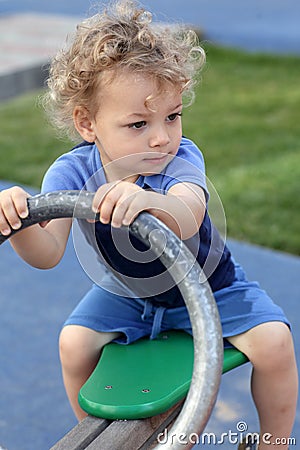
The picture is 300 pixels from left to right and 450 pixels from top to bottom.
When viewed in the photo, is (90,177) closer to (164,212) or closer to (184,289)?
(164,212)

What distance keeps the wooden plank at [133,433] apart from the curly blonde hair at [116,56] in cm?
57

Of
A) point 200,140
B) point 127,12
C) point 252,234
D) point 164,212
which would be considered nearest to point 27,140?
point 200,140

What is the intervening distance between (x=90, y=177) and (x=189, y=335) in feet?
1.24

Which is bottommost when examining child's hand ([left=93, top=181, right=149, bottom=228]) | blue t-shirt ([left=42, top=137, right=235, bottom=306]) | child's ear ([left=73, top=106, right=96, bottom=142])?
blue t-shirt ([left=42, top=137, right=235, bottom=306])

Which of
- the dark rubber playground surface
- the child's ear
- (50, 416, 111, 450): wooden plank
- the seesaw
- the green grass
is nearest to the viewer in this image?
the seesaw

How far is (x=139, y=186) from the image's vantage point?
145cm

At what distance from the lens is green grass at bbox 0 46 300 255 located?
380 cm

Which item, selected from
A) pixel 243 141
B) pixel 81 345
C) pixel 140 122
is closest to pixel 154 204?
pixel 140 122

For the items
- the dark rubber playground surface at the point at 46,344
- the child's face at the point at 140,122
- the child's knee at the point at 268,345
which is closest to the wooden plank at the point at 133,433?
the child's knee at the point at 268,345

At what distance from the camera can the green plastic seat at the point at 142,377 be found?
4.78ft

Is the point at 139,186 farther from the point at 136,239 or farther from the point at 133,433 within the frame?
the point at 133,433

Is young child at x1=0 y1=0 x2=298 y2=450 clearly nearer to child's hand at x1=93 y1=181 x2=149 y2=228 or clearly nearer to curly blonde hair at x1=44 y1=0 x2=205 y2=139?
curly blonde hair at x1=44 y1=0 x2=205 y2=139

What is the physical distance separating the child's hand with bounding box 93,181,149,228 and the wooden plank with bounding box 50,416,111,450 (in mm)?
453

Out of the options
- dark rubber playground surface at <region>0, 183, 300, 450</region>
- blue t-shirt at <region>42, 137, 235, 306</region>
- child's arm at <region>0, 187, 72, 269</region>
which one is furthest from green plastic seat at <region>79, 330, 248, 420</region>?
dark rubber playground surface at <region>0, 183, 300, 450</region>
